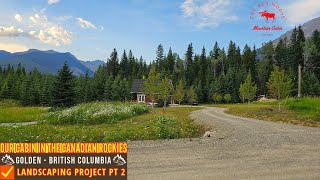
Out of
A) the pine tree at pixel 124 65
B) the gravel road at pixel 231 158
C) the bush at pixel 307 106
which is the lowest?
the gravel road at pixel 231 158

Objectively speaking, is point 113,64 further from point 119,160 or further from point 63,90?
point 119,160

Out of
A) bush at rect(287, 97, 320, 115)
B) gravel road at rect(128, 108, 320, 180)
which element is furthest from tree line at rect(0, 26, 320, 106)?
gravel road at rect(128, 108, 320, 180)

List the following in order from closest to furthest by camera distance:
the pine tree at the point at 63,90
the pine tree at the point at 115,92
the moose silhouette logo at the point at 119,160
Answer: the moose silhouette logo at the point at 119,160, the pine tree at the point at 63,90, the pine tree at the point at 115,92

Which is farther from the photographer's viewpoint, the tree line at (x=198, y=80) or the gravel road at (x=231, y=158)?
the tree line at (x=198, y=80)

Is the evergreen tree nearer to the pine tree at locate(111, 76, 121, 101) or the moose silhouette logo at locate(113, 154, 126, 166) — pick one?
the pine tree at locate(111, 76, 121, 101)

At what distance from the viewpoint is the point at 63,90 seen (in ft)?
163

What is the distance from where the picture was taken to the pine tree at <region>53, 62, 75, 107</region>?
1950 inches

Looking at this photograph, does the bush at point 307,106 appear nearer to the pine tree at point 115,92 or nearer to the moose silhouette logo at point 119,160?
the moose silhouette logo at point 119,160

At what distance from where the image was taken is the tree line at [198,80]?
69.1m

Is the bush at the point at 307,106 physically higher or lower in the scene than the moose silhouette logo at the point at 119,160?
higher

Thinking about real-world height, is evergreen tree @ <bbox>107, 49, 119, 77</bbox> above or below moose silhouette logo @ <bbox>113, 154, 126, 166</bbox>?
above

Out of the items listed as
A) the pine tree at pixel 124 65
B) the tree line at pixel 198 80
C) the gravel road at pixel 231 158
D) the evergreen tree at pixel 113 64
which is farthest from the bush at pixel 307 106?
the evergreen tree at pixel 113 64

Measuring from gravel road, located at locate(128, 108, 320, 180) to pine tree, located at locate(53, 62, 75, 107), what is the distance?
129 ft

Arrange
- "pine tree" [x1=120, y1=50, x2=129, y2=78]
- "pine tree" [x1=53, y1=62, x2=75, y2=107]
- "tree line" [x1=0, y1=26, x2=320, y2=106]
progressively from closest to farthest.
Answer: "pine tree" [x1=53, y1=62, x2=75, y2=107]
"tree line" [x1=0, y1=26, x2=320, y2=106]
"pine tree" [x1=120, y1=50, x2=129, y2=78]
